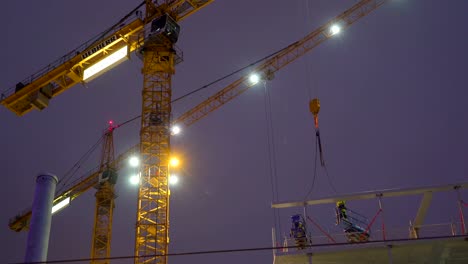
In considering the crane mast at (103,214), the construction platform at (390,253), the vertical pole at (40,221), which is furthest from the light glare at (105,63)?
the construction platform at (390,253)

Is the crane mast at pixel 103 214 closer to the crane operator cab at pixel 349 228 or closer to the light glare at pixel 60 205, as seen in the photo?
the light glare at pixel 60 205

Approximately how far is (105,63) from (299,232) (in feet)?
121

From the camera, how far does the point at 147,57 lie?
62000mm

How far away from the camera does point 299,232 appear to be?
31.5 metres

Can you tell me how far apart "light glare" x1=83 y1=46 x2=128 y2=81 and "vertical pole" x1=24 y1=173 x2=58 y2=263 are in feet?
103

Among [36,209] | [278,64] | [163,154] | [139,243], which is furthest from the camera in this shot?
[278,64]

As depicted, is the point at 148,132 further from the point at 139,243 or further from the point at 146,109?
the point at 139,243

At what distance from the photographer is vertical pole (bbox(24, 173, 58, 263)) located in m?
28.7

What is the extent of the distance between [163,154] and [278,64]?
999 inches

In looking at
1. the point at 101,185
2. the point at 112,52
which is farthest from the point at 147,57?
the point at 101,185

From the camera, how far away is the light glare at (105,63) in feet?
198

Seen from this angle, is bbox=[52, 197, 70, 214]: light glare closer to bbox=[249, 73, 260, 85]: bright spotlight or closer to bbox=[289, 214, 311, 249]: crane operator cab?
bbox=[249, 73, 260, 85]: bright spotlight

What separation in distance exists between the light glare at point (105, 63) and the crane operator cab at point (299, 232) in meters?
34.1

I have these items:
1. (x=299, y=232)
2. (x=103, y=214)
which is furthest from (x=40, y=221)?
(x=103, y=214)
